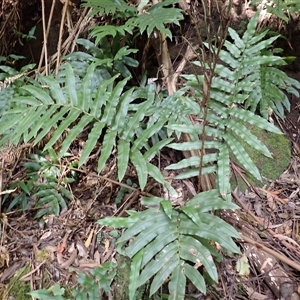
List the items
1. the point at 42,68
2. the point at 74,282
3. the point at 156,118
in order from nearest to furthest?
the point at 74,282
the point at 156,118
the point at 42,68

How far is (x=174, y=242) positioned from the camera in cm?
193

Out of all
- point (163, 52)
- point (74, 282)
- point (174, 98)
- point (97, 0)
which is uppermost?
point (97, 0)

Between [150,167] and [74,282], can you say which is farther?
[74,282]

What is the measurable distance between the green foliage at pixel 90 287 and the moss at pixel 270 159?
1.09m

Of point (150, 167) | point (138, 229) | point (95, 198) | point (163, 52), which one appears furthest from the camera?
point (163, 52)

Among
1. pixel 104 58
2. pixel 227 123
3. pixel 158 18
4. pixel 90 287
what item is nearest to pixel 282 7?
pixel 158 18

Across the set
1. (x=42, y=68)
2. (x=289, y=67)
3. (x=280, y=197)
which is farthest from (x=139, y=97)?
(x=289, y=67)

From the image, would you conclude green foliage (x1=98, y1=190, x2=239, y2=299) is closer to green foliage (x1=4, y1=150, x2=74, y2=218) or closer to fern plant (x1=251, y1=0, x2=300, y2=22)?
green foliage (x1=4, y1=150, x2=74, y2=218)

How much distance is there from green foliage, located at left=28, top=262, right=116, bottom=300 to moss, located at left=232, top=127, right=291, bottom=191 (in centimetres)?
109

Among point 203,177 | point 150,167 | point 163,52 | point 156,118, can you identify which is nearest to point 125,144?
point 150,167

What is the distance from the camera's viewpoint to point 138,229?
1952 mm

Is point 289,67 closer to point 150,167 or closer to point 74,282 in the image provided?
point 150,167

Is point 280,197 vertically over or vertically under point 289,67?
under

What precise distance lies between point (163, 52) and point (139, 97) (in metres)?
0.47
